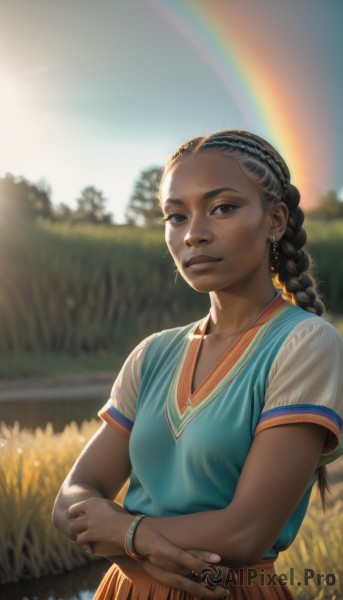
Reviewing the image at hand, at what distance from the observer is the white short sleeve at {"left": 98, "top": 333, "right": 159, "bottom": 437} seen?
148 centimetres

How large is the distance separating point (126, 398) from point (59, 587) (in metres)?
1.86

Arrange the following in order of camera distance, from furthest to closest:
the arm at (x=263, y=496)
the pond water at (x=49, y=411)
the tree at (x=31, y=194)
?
the tree at (x=31, y=194) → the pond water at (x=49, y=411) → the arm at (x=263, y=496)

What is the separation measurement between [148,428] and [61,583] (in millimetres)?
1983

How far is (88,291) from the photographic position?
39.8 feet

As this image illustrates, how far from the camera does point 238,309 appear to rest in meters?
1.44

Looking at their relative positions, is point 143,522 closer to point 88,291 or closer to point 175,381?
point 175,381

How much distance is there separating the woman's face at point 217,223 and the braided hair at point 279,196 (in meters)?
0.02

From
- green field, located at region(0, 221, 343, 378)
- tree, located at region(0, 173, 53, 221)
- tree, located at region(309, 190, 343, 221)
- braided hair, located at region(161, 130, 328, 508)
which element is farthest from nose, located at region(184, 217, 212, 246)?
tree, located at region(0, 173, 53, 221)

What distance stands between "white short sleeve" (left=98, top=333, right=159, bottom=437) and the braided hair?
30 centimetres

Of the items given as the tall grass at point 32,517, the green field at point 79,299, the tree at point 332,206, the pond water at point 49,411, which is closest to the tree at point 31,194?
the tree at point 332,206

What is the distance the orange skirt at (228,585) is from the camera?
129 centimetres

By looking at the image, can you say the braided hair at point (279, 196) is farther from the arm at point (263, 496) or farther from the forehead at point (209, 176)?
the arm at point (263, 496)

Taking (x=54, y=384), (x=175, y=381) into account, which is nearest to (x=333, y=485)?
(x=175, y=381)

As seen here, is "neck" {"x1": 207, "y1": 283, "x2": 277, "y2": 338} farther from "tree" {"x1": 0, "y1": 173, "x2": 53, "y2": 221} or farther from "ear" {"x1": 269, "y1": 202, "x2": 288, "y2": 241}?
"tree" {"x1": 0, "y1": 173, "x2": 53, "y2": 221}
